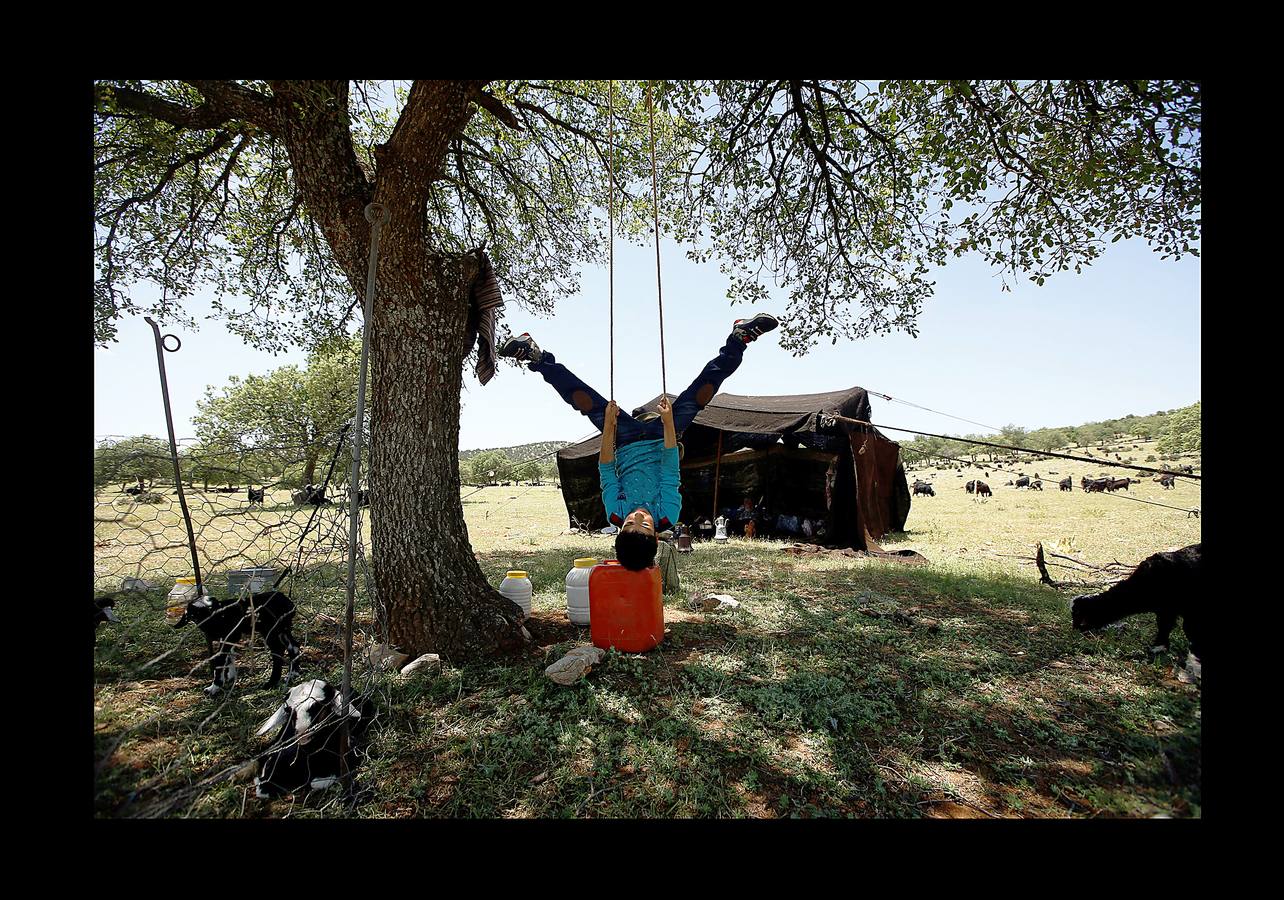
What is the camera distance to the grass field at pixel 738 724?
1.77 m

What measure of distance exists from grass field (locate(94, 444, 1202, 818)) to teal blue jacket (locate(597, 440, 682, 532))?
0.90m

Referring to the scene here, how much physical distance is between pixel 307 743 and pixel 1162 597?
4.59 meters

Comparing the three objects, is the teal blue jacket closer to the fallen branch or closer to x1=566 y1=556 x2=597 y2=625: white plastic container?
x1=566 y1=556 x2=597 y2=625: white plastic container

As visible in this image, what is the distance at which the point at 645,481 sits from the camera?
362cm

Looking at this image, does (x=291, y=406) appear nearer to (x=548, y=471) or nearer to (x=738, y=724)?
(x=738, y=724)

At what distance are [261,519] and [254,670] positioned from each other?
93 cm

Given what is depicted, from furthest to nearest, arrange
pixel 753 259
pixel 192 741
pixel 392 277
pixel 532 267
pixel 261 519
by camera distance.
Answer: pixel 532 267 < pixel 753 259 < pixel 392 277 < pixel 261 519 < pixel 192 741

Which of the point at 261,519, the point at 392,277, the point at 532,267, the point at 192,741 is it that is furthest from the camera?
the point at 532,267

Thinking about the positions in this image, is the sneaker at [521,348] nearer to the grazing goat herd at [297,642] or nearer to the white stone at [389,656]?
the grazing goat herd at [297,642]

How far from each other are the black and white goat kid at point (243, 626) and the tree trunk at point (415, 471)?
53cm

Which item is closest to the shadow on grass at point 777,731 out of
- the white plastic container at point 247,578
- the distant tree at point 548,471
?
the white plastic container at point 247,578
